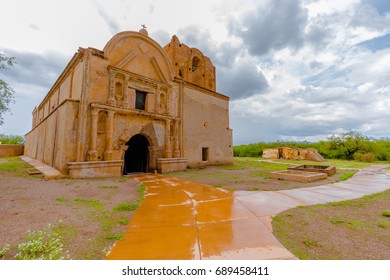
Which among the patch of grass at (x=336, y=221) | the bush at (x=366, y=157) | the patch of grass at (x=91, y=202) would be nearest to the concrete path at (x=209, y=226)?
the patch of grass at (x=336, y=221)

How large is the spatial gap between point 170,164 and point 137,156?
3.34 meters

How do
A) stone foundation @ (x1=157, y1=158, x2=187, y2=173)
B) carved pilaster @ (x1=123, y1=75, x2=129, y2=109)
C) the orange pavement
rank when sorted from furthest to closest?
stone foundation @ (x1=157, y1=158, x2=187, y2=173) → carved pilaster @ (x1=123, y1=75, x2=129, y2=109) → the orange pavement

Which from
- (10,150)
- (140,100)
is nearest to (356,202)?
(140,100)

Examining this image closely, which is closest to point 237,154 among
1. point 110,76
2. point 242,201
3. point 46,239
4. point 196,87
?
point 196,87

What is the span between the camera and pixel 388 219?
12.3ft

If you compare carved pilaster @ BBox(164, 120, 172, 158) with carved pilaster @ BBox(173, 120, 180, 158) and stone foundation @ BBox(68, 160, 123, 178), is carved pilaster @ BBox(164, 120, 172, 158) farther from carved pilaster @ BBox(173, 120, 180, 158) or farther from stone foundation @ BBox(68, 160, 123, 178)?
stone foundation @ BBox(68, 160, 123, 178)

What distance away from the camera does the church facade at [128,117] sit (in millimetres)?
9438

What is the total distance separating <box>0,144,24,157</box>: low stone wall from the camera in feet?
80.5

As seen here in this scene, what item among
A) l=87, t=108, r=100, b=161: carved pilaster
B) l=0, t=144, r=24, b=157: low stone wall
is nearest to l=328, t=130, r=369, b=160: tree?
l=87, t=108, r=100, b=161: carved pilaster

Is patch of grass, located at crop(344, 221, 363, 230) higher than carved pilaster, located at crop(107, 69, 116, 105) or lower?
lower

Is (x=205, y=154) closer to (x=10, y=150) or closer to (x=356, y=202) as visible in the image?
(x=356, y=202)

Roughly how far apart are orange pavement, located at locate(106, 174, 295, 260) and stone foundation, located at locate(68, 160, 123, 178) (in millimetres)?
5986

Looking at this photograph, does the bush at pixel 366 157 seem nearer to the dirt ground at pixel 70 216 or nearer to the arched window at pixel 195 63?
the arched window at pixel 195 63

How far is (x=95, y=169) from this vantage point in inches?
367
